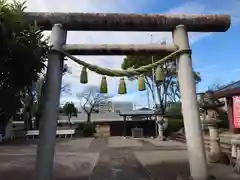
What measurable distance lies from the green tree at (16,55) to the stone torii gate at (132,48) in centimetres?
74

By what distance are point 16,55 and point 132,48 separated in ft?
8.65

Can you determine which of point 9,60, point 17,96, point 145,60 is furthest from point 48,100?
point 145,60

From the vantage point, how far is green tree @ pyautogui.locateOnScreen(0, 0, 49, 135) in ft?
19.8

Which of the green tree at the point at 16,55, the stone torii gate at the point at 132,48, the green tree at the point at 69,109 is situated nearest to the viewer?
the green tree at the point at 16,55

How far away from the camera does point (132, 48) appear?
7738mm

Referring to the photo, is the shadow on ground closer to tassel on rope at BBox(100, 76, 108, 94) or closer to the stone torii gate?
the stone torii gate

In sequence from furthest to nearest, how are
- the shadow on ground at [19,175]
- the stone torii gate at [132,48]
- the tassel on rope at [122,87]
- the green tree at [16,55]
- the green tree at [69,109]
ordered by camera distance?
the green tree at [69,109]
the shadow on ground at [19,175]
the tassel on rope at [122,87]
the stone torii gate at [132,48]
the green tree at [16,55]

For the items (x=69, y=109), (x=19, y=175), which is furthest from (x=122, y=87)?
(x=69, y=109)

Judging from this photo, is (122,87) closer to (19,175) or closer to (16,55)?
(16,55)

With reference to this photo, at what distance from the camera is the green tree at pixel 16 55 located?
6.03 m

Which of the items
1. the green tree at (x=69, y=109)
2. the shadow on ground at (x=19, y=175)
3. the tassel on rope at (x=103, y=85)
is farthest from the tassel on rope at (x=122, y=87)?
the green tree at (x=69, y=109)

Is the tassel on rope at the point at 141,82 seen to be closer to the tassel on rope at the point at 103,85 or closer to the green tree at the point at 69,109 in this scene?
the tassel on rope at the point at 103,85

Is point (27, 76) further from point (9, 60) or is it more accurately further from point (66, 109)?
point (66, 109)

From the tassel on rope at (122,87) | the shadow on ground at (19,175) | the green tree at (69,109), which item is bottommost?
the shadow on ground at (19,175)
